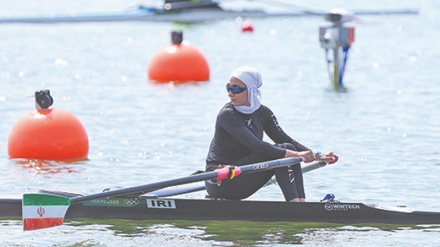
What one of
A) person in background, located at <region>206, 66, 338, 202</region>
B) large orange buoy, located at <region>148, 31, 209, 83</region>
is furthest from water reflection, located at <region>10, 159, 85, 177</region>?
large orange buoy, located at <region>148, 31, 209, 83</region>

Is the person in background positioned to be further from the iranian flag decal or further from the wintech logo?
the iranian flag decal

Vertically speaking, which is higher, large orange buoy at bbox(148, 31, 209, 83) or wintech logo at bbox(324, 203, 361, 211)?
large orange buoy at bbox(148, 31, 209, 83)

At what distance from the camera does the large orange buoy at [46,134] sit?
14805mm

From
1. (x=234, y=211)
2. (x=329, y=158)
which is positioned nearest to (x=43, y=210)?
(x=234, y=211)

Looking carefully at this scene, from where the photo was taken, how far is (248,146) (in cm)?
1113

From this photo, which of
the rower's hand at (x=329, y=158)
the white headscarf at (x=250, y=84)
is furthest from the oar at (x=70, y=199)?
the white headscarf at (x=250, y=84)

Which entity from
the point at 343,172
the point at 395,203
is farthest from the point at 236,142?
the point at 343,172

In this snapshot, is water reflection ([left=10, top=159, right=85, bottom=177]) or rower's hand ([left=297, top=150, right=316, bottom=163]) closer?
rower's hand ([left=297, top=150, right=316, bottom=163])

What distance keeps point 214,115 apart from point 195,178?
9.72 metres

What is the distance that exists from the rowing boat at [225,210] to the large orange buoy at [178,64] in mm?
13459

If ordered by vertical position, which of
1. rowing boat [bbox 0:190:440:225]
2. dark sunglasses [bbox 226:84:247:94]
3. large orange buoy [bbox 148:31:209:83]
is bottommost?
rowing boat [bbox 0:190:440:225]

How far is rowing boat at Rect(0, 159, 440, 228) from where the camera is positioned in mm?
11266

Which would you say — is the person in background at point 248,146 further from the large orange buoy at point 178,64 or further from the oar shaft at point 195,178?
the large orange buoy at point 178,64

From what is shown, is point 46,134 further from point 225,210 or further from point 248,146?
point 248,146
